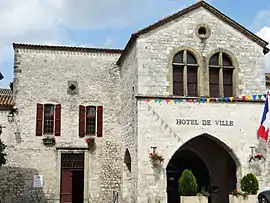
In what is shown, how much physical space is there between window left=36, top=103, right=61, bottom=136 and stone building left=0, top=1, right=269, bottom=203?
1.7 inches

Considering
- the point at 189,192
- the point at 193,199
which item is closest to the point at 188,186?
the point at 189,192

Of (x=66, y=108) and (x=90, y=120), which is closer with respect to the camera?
(x=66, y=108)

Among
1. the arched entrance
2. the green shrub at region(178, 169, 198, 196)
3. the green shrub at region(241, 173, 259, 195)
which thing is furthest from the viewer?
the arched entrance

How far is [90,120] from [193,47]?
5723 millimetres

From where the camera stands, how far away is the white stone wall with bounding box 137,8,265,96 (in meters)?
15.8

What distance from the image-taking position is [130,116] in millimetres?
16750

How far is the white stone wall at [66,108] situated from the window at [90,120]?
0.20 metres

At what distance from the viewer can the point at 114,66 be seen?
63.9ft

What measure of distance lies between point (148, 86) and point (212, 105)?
2.57m

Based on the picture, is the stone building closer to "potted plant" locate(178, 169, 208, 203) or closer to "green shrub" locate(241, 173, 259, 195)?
"green shrub" locate(241, 173, 259, 195)

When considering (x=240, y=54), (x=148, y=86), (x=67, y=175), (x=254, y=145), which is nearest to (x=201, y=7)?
(x=240, y=54)

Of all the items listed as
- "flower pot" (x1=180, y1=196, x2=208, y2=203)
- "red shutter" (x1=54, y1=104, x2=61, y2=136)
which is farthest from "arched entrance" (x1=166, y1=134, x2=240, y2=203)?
"red shutter" (x1=54, y1=104, x2=61, y2=136)

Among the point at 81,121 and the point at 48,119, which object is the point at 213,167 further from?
the point at 48,119

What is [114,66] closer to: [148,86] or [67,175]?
[148,86]
